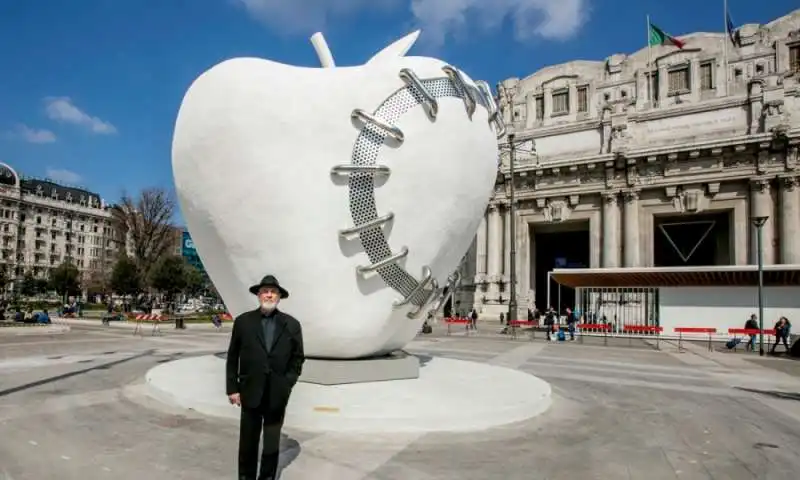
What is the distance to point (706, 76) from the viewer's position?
3866 centimetres

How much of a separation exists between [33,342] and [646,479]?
1953 cm

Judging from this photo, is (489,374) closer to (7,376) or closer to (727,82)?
(7,376)

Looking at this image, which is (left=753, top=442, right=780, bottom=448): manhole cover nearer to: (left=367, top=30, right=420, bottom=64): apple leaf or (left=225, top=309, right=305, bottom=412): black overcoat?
(left=225, top=309, right=305, bottom=412): black overcoat

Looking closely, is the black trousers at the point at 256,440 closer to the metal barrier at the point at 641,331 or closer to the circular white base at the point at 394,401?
the circular white base at the point at 394,401

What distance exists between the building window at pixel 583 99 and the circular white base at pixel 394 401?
37417 millimetres

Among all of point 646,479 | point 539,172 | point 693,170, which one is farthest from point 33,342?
point 693,170

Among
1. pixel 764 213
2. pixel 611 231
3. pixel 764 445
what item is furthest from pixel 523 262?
pixel 764 445

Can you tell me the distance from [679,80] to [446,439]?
41204 millimetres

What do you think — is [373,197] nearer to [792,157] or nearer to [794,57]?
[792,157]

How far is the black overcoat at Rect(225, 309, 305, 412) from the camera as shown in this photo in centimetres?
419

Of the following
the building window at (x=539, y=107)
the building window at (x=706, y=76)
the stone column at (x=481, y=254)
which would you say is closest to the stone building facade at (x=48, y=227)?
the stone column at (x=481, y=254)

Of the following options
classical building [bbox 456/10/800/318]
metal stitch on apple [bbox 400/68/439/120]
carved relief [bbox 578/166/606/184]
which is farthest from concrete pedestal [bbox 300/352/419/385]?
carved relief [bbox 578/166/606/184]

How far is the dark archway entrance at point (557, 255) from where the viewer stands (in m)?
48.3

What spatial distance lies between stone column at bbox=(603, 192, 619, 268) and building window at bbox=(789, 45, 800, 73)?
45.0 ft
